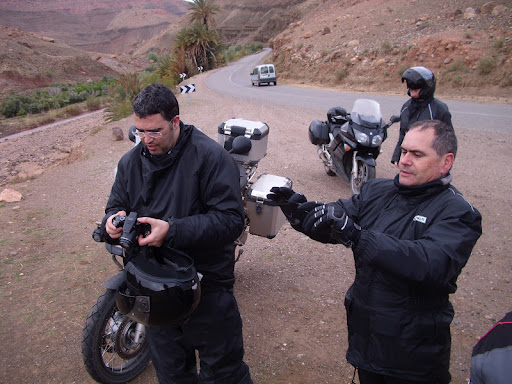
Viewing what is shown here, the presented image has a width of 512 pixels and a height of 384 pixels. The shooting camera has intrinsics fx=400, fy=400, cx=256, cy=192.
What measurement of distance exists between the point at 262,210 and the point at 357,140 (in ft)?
8.32

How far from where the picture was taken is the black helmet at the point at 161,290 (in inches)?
74.7

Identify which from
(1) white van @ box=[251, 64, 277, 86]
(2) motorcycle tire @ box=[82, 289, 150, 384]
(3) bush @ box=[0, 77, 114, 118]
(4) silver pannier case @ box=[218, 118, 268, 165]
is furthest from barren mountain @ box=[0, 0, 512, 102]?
(2) motorcycle tire @ box=[82, 289, 150, 384]

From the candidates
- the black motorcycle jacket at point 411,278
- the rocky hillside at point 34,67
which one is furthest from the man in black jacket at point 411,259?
the rocky hillside at point 34,67

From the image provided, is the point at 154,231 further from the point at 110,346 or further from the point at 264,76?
the point at 264,76

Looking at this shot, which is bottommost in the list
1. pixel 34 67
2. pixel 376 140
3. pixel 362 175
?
A: pixel 34 67

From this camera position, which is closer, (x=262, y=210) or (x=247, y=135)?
(x=262, y=210)

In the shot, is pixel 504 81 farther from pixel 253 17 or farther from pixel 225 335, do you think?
pixel 253 17

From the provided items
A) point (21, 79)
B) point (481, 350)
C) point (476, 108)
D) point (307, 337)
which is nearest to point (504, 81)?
point (476, 108)

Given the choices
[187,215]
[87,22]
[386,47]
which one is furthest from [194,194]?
[87,22]

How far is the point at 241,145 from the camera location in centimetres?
332

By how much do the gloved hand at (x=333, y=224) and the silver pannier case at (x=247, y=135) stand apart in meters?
1.81

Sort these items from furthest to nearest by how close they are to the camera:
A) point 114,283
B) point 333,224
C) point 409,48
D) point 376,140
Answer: point 409,48 < point 376,140 < point 114,283 < point 333,224

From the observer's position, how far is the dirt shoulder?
290 cm

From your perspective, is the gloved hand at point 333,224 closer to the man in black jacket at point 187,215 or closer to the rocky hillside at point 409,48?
the man in black jacket at point 187,215
